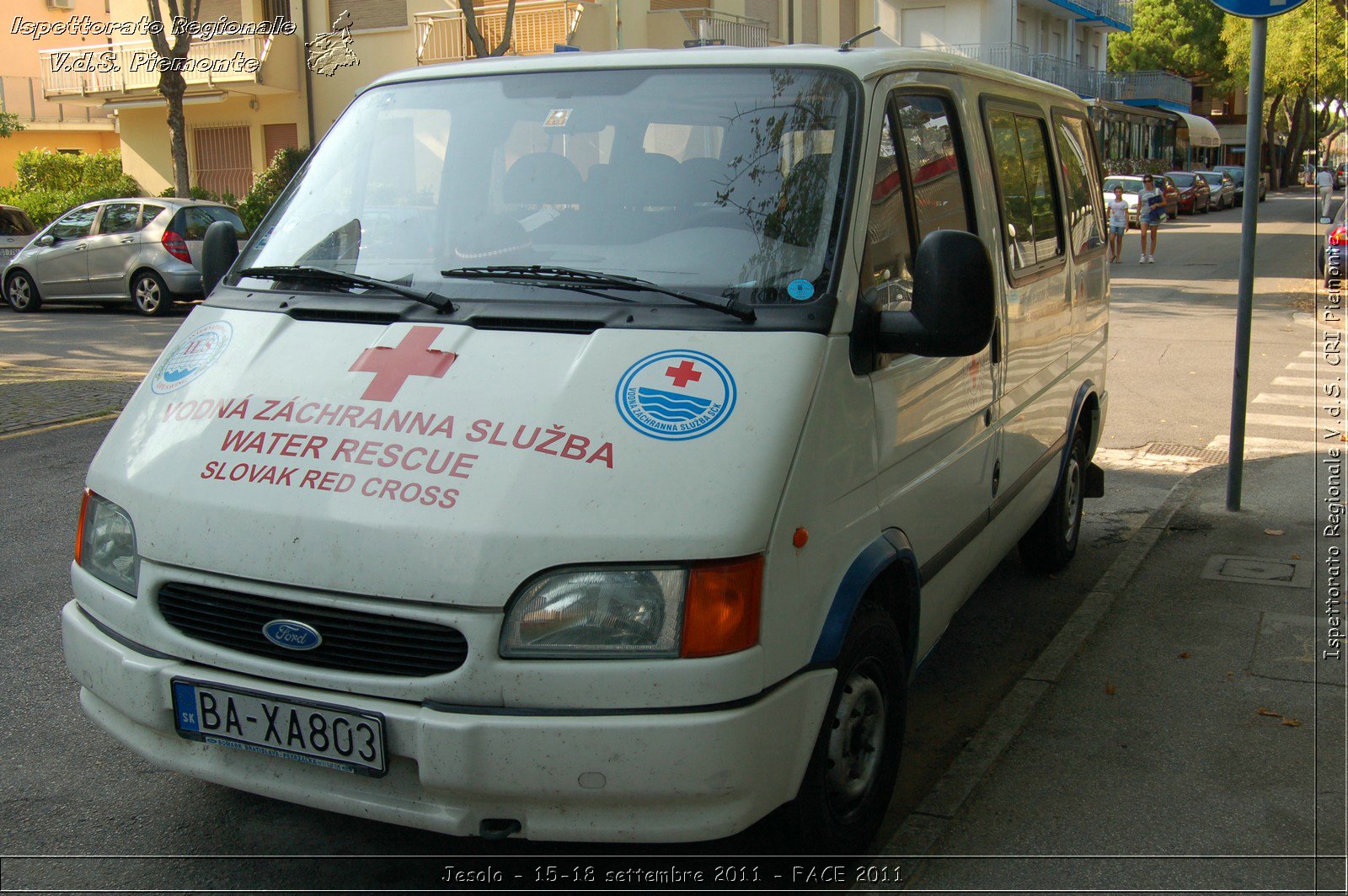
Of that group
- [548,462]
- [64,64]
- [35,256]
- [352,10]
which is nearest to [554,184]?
[548,462]

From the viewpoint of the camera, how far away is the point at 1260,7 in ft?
20.2

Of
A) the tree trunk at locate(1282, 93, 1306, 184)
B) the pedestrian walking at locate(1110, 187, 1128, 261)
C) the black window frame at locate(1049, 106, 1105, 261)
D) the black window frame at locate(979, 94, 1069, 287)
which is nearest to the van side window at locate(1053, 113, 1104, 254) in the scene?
the black window frame at locate(1049, 106, 1105, 261)

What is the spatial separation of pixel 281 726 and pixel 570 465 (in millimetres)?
905

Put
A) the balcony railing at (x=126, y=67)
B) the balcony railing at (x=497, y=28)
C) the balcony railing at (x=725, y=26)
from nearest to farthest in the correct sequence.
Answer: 1. the balcony railing at (x=497, y=28)
2. the balcony railing at (x=725, y=26)
3. the balcony railing at (x=126, y=67)

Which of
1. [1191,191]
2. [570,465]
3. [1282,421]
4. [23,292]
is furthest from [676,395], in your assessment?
[1191,191]

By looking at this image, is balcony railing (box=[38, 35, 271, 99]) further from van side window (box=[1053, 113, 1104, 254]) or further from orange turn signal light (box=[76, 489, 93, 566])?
orange turn signal light (box=[76, 489, 93, 566])

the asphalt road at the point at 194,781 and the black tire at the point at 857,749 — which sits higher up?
the black tire at the point at 857,749

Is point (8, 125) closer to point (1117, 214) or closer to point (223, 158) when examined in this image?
point (223, 158)

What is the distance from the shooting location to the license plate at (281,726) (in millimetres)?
2760

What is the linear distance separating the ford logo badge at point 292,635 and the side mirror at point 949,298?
5.31ft

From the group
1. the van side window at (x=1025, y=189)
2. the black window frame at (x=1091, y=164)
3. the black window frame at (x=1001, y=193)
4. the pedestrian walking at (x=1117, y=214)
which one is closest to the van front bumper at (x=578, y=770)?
the black window frame at (x=1001, y=193)

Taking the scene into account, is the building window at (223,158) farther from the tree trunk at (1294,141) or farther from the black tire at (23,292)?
the tree trunk at (1294,141)

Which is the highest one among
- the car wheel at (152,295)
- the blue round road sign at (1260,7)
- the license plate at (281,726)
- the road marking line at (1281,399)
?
the blue round road sign at (1260,7)

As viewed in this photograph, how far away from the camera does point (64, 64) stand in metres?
31.7
